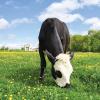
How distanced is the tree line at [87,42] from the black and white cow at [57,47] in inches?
2116

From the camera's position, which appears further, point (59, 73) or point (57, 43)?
point (57, 43)

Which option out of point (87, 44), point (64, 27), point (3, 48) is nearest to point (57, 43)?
point (64, 27)

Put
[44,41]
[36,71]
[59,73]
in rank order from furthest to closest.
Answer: [36,71], [44,41], [59,73]

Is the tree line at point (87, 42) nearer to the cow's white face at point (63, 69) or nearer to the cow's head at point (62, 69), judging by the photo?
the cow's head at point (62, 69)

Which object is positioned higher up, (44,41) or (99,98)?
(44,41)

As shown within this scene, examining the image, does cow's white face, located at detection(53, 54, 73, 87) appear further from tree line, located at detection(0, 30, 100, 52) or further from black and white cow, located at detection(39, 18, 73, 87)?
tree line, located at detection(0, 30, 100, 52)

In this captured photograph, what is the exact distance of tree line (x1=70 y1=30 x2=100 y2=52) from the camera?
75287 millimetres

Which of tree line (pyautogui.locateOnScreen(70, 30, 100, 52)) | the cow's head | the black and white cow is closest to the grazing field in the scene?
the cow's head

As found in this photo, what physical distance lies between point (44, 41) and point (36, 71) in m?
2.90

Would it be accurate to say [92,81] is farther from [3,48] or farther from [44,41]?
[3,48]

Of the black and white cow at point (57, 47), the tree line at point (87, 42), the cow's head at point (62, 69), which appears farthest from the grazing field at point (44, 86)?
the tree line at point (87, 42)

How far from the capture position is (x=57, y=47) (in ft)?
50.2

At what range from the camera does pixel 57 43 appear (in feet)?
51.2

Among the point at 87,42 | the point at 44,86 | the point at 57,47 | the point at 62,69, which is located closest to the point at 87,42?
the point at 87,42
